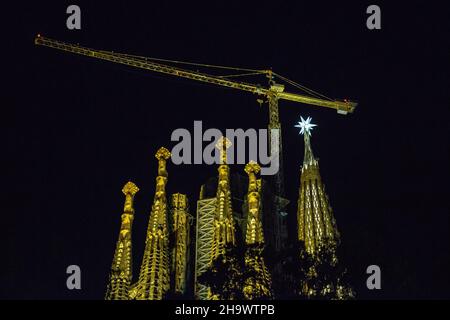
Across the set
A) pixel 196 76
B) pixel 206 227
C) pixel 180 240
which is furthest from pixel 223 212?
pixel 196 76

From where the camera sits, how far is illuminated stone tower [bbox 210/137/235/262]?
60.3m

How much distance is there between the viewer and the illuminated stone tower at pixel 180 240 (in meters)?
65.3

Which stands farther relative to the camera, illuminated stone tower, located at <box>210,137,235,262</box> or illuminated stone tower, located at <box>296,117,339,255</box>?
illuminated stone tower, located at <box>296,117,339,255</box>

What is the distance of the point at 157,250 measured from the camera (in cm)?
6322

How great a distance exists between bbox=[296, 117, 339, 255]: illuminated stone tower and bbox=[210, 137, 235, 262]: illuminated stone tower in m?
8.22

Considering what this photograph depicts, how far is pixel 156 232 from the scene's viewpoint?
64750 millimetres

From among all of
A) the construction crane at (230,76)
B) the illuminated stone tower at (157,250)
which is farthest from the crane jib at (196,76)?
the illuminated stone tower at (157,250)

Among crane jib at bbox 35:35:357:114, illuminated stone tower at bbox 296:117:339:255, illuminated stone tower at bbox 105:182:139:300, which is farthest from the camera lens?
crane jib at bbox 35:35:357:114

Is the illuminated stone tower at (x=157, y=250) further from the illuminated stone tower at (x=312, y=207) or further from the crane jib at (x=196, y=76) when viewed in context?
the crane jib at (x=196, y=76)

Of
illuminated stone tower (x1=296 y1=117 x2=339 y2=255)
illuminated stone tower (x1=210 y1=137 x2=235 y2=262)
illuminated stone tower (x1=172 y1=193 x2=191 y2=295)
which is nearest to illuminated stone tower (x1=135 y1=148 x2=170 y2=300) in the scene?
illuminated stone tower (x1=172 y1=193 x2=191 y2=295)

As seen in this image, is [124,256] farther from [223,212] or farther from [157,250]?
[223,212]

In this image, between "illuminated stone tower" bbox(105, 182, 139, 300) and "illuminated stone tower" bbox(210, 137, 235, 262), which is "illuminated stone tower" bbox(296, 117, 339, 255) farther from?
"illuminated stone tower" bbox(105, 182, 139, 300)
